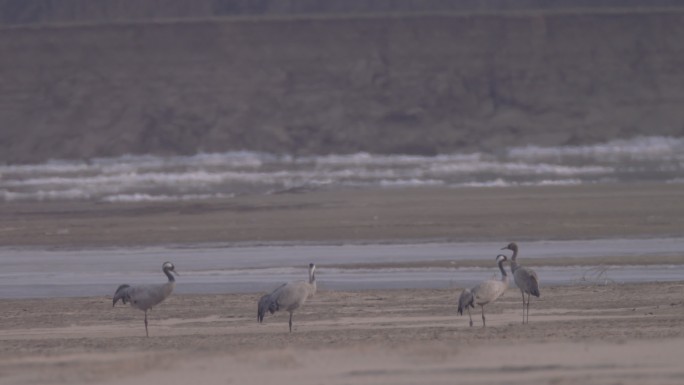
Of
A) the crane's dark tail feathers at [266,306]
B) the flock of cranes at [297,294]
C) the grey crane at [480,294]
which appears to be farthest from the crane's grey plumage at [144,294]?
the grey crane at [480,294]

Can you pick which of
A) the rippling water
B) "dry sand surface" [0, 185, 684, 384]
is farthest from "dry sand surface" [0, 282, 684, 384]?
the rippling water

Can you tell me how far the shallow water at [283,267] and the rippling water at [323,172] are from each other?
470 inches

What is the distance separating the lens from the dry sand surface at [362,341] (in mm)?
11039

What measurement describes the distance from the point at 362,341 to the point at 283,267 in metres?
8.49

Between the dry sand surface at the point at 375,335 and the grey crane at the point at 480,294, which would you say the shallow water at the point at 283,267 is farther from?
the grey crane at the point at 480,294

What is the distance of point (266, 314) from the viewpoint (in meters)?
16.0

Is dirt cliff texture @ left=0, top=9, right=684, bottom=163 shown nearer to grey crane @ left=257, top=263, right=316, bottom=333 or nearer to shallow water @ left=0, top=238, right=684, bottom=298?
shallow water @ left=0, top=238, right=684, bottom=298

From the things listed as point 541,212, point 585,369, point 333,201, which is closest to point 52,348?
point 585,369

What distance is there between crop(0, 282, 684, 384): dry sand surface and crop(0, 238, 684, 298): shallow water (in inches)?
58.7

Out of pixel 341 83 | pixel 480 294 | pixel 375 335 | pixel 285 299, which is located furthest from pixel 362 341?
pixel 341 83

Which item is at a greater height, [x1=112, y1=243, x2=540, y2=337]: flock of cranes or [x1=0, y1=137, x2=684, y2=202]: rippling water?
[x1=0, y1=137, x2=684, y2=202]: rippling water

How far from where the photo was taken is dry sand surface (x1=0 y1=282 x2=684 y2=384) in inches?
435

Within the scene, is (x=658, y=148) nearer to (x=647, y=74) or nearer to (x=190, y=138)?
(x=647, y=74)

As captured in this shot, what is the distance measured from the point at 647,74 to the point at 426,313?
4625cm
